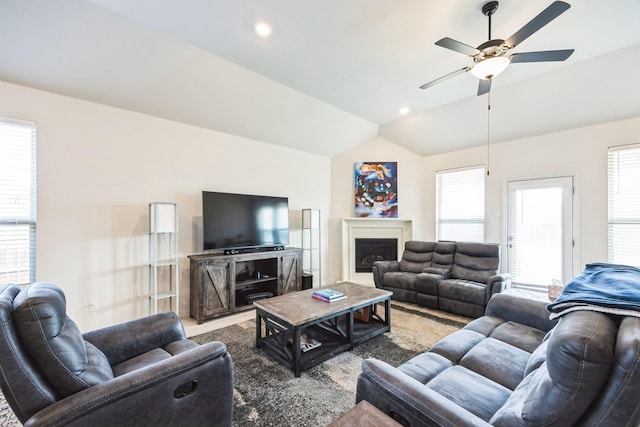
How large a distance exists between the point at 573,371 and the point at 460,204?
489 cm

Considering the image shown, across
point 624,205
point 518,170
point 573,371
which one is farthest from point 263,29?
point 624,205

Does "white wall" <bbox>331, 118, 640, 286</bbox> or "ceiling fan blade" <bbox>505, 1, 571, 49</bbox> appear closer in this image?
"ceiling fan blade" <bbox>505, 1, 571, 49</bbox>

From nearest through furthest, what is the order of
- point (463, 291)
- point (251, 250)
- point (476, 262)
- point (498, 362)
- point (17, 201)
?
point (498, 362), point (17, 201), point (463, 291), point (476, 262), point (251, 250)

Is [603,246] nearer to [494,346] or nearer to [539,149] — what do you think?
[539,149]

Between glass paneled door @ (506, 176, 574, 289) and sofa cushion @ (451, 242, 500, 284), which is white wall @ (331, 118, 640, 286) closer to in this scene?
glass paneled door @ (506, 176, 574, 289)

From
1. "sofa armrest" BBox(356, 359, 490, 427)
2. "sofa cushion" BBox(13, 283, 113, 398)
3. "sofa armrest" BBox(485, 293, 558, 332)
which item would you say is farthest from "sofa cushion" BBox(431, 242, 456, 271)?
"sofa cushion" BBox(13, 283, 113, 398)

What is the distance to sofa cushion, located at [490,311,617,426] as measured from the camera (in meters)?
0.86

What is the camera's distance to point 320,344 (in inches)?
102

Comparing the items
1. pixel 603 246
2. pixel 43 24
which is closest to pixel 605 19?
pixel 603 246

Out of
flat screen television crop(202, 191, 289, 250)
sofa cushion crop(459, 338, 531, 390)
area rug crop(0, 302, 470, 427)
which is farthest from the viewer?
flat screen television crop(202, 191, 289, 250)

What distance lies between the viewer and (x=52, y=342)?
1.12 meters

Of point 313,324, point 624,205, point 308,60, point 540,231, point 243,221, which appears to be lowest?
point 313,324

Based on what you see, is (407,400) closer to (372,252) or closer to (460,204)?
(372,252)

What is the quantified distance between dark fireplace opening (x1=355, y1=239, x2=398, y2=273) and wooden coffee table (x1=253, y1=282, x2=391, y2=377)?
2403 millimetres
